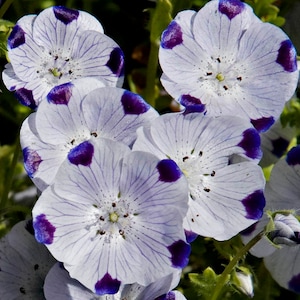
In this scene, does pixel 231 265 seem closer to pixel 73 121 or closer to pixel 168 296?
pixel 168 296

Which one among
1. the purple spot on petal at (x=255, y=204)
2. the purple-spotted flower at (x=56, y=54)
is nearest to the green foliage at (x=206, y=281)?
the purple spot on petal at (x=255, y=204)

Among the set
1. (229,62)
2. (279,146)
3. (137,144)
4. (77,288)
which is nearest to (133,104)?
(137,144)

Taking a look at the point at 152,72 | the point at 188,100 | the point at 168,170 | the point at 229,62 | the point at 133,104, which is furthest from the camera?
the point at 152,72

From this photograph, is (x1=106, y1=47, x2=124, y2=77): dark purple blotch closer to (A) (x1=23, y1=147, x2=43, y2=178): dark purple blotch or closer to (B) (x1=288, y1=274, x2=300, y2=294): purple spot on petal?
(A) (x1=23, y1=147, x2=43, y2=178): dark purple blotch

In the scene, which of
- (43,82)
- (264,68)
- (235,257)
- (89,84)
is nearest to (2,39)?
(43,82)

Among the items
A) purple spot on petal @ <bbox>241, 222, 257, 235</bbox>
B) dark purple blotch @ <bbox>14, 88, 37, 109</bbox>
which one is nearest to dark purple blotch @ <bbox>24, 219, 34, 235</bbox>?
dark purple blotch @ <bbox>14, 88, 37, 109</bbox>

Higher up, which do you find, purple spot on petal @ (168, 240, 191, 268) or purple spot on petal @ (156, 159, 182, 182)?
purple spot on petal @ (156, 159, 182, 182)
